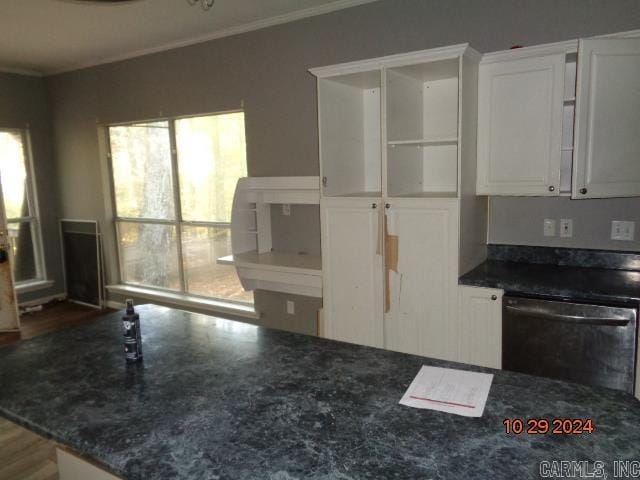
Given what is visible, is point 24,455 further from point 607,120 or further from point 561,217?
point 607,120

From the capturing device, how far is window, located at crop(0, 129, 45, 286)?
528cm

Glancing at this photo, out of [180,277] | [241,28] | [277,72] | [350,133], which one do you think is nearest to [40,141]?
[180,277]

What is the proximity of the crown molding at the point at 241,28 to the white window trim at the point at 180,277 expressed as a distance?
0.64m

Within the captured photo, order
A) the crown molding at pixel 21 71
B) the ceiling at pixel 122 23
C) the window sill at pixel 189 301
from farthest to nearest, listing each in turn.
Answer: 1. the crown molding at pixel 21 71
2. the window sill at pixel 189 301
3. the ceiling at pixel 122 23

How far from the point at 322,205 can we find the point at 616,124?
1.70 metres

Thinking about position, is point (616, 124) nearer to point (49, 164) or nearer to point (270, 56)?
point (270, 56)

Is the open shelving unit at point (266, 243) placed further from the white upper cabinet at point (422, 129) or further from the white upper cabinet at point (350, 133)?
the white upper cabinet at point (422, 129)

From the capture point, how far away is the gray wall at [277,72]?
9.07ft

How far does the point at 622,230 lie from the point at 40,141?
229 inches

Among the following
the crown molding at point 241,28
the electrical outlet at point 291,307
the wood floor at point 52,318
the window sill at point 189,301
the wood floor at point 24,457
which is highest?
the crown molding at point 241,28

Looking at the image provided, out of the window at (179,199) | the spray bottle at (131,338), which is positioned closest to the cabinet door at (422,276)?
the spray bottle at (131,338)

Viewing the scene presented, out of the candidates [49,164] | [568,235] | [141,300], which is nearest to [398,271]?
[568,235]

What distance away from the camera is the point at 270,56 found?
12.5 ft

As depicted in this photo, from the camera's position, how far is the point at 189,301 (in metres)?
4.62
